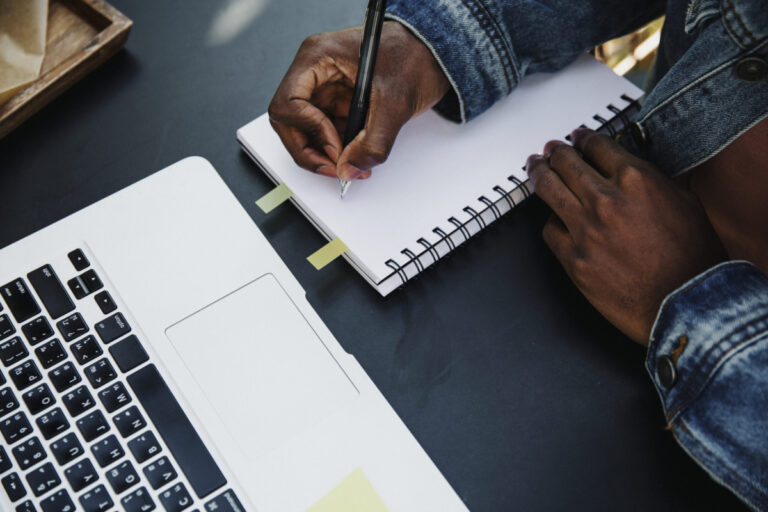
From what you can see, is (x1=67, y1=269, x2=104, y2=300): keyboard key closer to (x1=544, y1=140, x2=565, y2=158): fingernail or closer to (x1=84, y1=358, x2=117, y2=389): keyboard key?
(x1=84, y1=358, x2=117, y2=389): keyboard key

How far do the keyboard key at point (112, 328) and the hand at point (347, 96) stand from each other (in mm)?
202

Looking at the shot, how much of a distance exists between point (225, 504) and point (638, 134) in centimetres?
49

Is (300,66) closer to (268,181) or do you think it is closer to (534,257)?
(268,181)

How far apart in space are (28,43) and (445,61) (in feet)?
1.32

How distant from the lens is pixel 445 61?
0.56m

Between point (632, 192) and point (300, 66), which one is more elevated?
point (300, 66)

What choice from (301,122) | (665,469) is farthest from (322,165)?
(665,469)

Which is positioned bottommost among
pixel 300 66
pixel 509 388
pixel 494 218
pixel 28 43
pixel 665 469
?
pixel 665 469

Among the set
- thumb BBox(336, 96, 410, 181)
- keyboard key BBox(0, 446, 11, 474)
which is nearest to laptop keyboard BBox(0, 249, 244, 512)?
keyboard key BBox(0, 446, 11, 474)

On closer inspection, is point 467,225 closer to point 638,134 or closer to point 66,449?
point 638,134

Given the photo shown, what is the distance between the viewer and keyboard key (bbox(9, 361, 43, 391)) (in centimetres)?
42

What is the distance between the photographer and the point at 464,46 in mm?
563

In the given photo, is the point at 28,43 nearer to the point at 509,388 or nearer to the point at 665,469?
the point at 509,388

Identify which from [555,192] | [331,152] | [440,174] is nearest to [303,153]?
[331,152]
